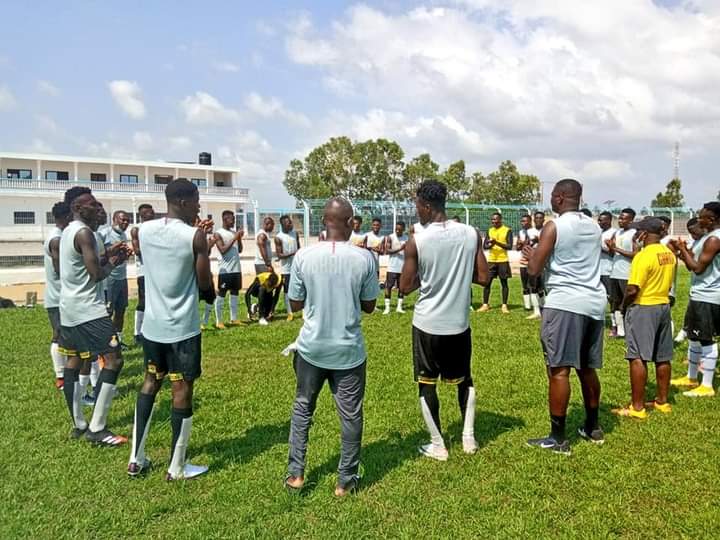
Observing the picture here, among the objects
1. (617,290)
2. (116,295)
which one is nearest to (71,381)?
(116,295)

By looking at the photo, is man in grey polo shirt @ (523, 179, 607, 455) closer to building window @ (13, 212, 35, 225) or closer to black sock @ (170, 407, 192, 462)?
black sock @ (170, 407, 192, 462)

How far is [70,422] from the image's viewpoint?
5641 millimetres

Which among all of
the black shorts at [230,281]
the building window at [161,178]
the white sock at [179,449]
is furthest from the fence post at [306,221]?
the building window at [161,178]

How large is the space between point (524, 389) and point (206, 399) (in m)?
3.58

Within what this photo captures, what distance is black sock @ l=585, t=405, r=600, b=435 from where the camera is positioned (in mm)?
4969

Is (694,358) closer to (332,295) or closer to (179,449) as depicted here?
(332,295)

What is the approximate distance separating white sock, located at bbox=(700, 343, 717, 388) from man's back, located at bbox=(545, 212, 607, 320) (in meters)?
2.60

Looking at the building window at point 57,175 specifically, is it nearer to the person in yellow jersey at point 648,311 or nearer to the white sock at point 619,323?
the white sock at point 619,323

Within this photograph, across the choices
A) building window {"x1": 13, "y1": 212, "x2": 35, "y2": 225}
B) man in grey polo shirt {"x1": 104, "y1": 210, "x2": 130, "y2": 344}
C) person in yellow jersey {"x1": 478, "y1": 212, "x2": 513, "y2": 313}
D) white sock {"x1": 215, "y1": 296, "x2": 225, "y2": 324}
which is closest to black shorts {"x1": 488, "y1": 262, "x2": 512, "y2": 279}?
person in yellow jersey {"x1": 478, "y1": 212, "x2": 513, "y2": 313}

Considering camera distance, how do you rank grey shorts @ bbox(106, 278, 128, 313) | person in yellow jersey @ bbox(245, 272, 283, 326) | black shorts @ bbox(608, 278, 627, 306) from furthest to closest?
person in yellow jersey @ bbox(245, 272, 283, 326) → black shorts @ bbox(608, 278, 627, 306) → grey shorts @ bbox(106, 278, 128, 313)

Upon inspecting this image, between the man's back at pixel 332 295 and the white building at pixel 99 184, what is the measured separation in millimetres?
31601

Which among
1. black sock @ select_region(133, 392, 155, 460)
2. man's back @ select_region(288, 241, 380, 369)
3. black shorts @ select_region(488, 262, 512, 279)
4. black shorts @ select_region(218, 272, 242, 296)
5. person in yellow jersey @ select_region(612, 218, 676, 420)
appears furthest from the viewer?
black shorts @ select_region(488, 262, 512, 279)

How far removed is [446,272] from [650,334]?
256 cm

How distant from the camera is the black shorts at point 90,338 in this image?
16.6 feet
